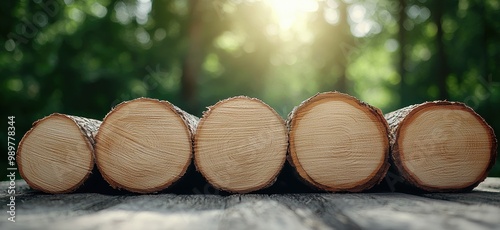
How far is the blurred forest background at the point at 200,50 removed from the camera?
6.56m

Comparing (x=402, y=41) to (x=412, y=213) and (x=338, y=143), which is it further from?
(x=412, y=213)

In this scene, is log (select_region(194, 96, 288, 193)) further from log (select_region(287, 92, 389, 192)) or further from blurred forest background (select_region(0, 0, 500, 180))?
blurred forest background (select_region(0, 0, 500, 180))

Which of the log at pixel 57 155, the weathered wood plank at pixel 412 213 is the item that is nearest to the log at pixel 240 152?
the weathered wood plank at pixel 412 213

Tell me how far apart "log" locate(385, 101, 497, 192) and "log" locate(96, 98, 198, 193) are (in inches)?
41.8

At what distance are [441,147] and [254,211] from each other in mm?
1104

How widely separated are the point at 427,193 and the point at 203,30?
6209 millimetres

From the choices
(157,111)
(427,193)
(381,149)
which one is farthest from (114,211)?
(427,193)

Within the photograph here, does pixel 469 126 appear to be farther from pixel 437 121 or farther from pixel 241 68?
pixel 241 68

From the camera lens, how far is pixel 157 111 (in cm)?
195

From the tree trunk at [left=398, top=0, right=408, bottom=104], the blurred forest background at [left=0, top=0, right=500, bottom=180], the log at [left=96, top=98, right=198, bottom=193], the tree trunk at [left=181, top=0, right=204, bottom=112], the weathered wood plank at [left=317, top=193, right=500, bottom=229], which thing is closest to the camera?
the weathered wood plank at [left=317, top=193, right=500, bottom=229]

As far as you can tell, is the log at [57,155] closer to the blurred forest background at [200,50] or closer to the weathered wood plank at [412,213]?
the weathered wood plank at [412,213]

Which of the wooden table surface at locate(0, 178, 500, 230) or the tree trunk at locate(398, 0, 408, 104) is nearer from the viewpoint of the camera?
the wooden table surface at locate(0, 178, 500, 230)

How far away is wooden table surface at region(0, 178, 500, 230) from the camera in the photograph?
119cm

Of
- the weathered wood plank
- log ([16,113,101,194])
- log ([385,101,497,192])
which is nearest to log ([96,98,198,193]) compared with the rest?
log ([16,113,101,194])
